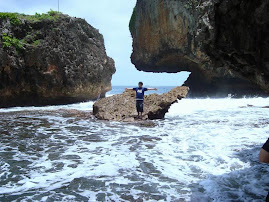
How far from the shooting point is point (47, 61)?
16.2 meters

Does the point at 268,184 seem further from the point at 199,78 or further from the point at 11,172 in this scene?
the point at 199,78

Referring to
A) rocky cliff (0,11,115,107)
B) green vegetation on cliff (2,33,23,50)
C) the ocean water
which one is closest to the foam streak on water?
the ocean water

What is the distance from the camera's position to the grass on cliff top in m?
15.5

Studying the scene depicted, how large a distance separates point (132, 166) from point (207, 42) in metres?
2.42

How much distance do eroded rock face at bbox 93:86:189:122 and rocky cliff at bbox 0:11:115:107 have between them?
251 inches

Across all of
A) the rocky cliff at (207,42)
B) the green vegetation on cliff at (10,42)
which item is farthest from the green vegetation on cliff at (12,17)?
the rocky cliff at (207,42)

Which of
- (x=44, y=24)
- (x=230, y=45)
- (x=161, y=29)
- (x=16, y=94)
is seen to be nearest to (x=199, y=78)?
(x=161, y=29)

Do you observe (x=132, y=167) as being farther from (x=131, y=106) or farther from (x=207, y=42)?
(x=131, y=106)

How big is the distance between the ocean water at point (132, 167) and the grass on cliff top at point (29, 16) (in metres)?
10.8

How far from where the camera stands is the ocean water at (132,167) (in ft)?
10.7

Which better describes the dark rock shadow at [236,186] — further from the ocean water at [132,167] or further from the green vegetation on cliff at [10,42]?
the green vegetation on cliff at [10,42]

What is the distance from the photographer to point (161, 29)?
959 inches

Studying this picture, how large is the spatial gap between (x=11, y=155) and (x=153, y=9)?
22.4m

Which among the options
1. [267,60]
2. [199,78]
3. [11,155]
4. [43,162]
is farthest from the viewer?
[199,78]
